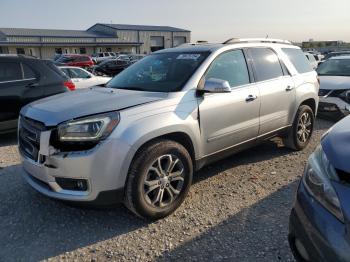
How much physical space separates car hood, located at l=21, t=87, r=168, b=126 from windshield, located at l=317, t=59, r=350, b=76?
714 centimetres

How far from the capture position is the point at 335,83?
27.2 ft

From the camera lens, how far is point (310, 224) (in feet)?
6.87

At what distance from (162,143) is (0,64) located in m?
4.51

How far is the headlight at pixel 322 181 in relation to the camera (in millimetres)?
1953

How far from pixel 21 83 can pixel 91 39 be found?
194 ft

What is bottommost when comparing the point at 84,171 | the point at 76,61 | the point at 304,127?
the point at 76,61

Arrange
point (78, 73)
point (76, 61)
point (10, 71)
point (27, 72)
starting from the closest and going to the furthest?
point (10, 71) < point (27, 72) < point (78, 73) < point (76, 61)

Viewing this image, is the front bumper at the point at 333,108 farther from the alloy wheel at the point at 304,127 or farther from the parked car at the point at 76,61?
the parked car at the point at 76,61

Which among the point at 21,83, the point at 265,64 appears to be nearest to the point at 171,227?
the point at 265,64

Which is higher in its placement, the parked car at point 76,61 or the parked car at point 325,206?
the parked car at point 325,206

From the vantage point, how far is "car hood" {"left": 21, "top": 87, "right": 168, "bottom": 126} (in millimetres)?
3297

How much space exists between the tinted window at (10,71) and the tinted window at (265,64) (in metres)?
4.36

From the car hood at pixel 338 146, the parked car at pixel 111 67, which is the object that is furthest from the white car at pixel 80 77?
the parked car at pixel 111 67

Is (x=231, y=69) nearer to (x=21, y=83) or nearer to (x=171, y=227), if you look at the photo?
(x=171, y=227)
